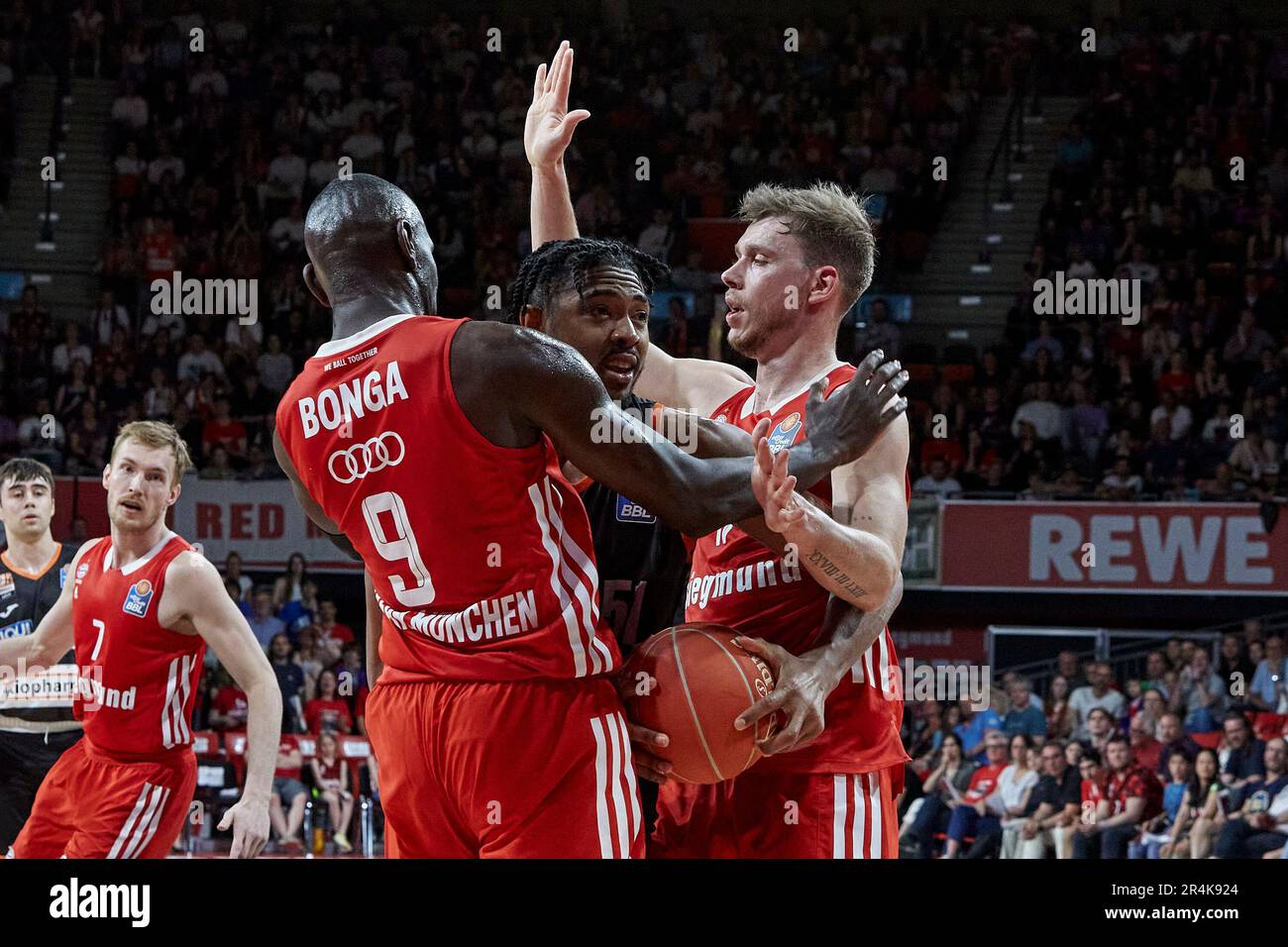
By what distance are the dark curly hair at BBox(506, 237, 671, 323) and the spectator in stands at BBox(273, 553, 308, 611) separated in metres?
8.43

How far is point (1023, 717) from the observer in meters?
9.98

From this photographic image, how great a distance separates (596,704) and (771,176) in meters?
12.5

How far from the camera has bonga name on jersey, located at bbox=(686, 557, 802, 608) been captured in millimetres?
3391

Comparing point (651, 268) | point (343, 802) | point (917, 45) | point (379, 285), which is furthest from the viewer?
point (917, 45)

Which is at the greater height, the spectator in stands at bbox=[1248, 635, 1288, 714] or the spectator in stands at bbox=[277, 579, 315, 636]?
the spectator in stands at bbox=[277, 579, 315, 636]

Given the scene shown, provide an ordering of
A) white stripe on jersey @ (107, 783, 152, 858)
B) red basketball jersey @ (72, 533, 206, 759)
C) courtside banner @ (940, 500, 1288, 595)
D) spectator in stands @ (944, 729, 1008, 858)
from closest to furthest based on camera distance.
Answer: white stripe on jersey @ (107, 783, 152, 858)
red basketball jersey @ (72, 533, 206, 759)
spectator in stands @ (944, 729, 1008, 858)
courtside banner @ (940, 500, 1288, 595)

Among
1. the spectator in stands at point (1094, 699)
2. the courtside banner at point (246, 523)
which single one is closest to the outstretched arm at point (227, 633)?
the spectator in stands at point (1094, 699)

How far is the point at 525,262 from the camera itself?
3.50 metres

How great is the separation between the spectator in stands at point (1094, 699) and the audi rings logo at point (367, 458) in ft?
26.3

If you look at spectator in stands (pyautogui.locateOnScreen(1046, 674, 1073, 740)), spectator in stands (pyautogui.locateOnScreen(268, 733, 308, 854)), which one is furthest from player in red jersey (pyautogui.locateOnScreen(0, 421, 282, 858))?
spectator in stands (pyautogui.locateOnScreen(1046, 674, 1073, 740))

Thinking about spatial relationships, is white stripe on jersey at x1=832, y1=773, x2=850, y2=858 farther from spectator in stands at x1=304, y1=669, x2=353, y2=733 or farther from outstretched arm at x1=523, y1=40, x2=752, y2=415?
spectator in stands at x1=304, y1=669, x2=353, y2=733

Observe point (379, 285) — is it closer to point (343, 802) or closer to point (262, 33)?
point (343, 802)
